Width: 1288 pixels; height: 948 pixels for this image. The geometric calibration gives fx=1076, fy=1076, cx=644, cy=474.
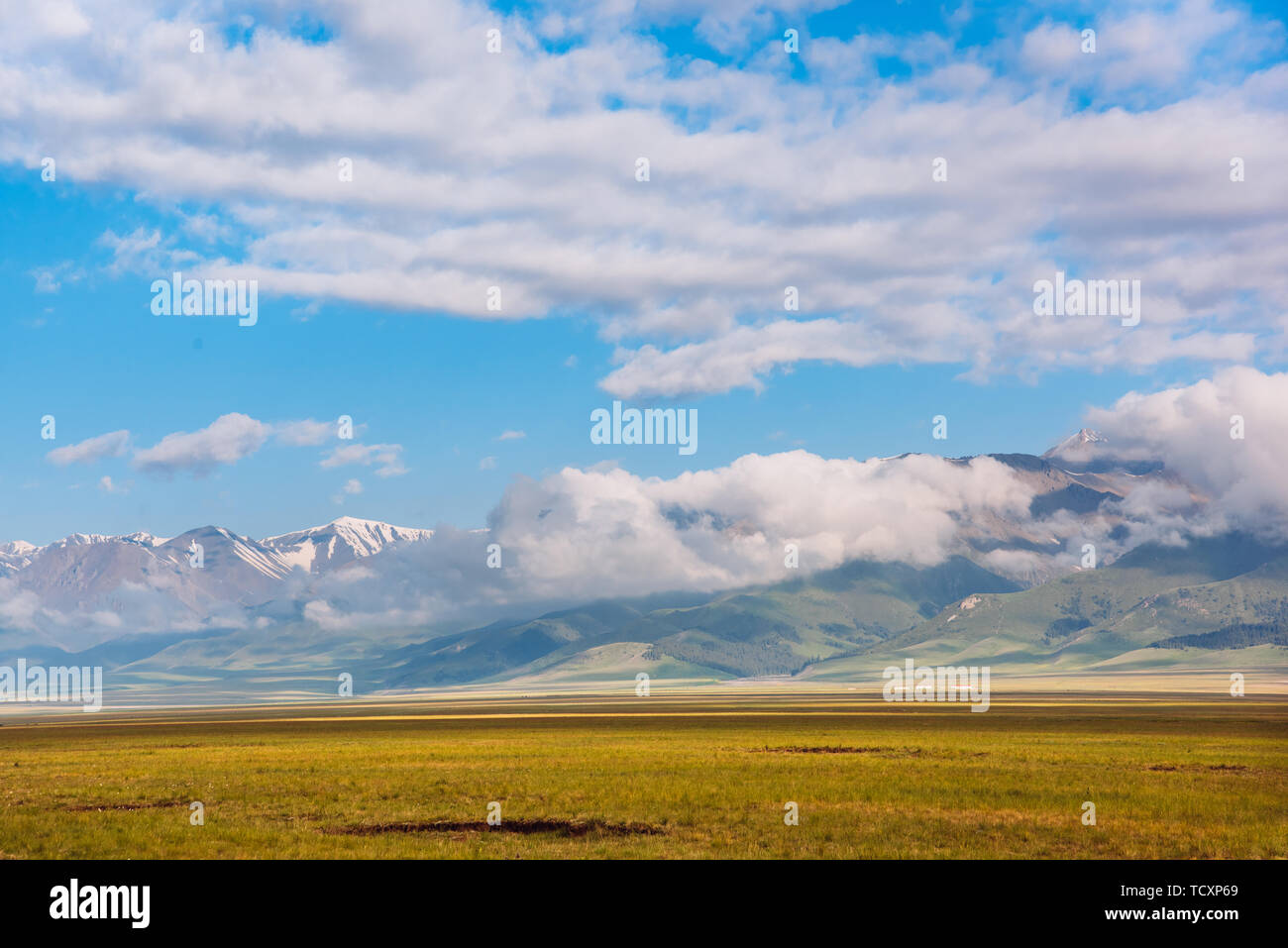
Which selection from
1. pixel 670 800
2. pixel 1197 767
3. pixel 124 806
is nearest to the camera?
pixel 124 806

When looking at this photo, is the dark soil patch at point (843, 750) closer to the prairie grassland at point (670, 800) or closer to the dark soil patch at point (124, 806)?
the prairie grassland at point (670, 800)

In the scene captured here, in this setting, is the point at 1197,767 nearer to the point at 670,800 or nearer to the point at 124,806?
the point at 670,800

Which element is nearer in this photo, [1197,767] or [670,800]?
[670,800]

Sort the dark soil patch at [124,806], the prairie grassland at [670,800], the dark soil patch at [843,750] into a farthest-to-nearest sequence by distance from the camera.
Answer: the dark soil patch at [843,750], the dark soil patch at [124,806], the prairie grassland at [670,800]

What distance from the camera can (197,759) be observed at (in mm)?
Result: 74875

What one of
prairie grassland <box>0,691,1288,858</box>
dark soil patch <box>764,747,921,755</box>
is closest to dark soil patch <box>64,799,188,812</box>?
prairie grassland <box>0,691,1288,858</box>

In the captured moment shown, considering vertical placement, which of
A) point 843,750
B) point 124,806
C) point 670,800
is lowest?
point 843,750

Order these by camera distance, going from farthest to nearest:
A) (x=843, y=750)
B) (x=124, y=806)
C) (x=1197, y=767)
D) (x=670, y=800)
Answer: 1. (x=843, y=750)
2. (x=1197, y=767)
3. (x=670, y=800)
4. (x=124, y=806)

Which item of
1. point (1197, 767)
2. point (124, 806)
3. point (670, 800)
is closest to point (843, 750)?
point (1197, 767)

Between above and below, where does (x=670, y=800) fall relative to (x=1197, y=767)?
above

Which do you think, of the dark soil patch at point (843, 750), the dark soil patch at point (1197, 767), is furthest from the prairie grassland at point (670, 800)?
the dark soil patch at point (843, 750)

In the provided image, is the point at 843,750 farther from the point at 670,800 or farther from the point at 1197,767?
the point at 670,800
